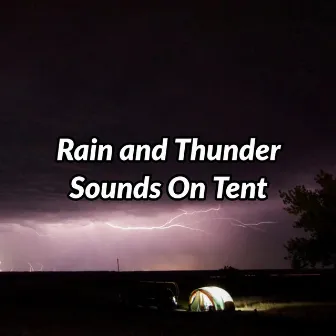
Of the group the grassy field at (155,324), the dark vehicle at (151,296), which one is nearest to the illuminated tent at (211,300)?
the dark vehicle at (151,296)

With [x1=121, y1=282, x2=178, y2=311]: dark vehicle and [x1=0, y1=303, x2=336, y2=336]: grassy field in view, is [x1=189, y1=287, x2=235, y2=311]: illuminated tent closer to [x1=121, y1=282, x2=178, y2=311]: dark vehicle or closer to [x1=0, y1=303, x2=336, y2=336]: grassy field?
[x1=121, y1=282, x2=178, y2=311]: dark vehicle

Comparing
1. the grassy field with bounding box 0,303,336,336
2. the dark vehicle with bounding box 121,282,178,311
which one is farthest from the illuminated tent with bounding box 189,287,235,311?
the grassy field with bounding box 0,303,336,336

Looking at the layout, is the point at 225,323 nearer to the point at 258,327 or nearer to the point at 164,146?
the point at 258,327

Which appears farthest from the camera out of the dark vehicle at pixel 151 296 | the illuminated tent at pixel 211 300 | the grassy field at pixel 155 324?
the dark vehicle at pixel 151 296

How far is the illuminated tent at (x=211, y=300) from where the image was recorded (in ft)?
88.3

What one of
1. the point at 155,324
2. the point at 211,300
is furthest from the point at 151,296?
the point at 155,324

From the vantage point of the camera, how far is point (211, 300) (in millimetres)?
27344

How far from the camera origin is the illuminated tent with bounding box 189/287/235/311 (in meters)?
26.9

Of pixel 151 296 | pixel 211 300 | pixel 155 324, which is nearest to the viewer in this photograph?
pixel 155 324

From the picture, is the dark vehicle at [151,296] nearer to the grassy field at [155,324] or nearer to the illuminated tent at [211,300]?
the illuminated tent at [211,300]

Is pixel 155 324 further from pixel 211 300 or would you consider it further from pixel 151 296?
pixel 151 296

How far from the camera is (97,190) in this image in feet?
108

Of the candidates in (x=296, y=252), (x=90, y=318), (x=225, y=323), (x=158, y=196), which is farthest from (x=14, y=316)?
(x=296, y=252)

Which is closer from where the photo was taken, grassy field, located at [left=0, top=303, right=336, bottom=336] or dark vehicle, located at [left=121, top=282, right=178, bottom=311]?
grassy field, located at [left=0, top=303, right=336, bottom=336]
